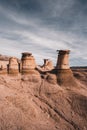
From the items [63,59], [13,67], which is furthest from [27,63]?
[63,59]

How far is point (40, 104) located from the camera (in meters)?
27.3

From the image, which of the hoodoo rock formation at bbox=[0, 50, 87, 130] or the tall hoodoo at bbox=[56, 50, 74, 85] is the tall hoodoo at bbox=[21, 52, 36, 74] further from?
the tall hoodoo at bbox=[56, 50, 74, 85]

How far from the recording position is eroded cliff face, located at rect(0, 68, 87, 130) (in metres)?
23.0

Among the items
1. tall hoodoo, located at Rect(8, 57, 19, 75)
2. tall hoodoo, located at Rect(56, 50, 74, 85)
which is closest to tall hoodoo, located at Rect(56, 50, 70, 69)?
tall hoodoo, located at Rect(56, 50, 74, 85)

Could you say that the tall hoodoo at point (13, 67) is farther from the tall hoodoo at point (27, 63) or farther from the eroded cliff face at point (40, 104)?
the tall hoodoo at point (27, 63)

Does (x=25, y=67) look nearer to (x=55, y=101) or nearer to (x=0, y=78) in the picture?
(x=0, y=78)

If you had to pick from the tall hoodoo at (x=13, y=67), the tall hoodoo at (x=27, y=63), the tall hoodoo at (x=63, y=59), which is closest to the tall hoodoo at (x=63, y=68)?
the tall hoodoo at (x=63, y=59)

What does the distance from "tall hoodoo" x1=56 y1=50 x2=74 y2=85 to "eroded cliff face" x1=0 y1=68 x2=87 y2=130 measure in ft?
2.31

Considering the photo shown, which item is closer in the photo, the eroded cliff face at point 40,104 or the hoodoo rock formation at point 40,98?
the eroded cliff face at point 40,104

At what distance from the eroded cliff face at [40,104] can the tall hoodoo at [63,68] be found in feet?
2.31

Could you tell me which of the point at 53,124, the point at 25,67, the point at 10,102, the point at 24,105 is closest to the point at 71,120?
the point at 53,124

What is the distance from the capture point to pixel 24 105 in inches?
985

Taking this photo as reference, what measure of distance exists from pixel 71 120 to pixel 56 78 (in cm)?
760

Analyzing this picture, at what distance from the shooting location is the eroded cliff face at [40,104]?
23.0 m
